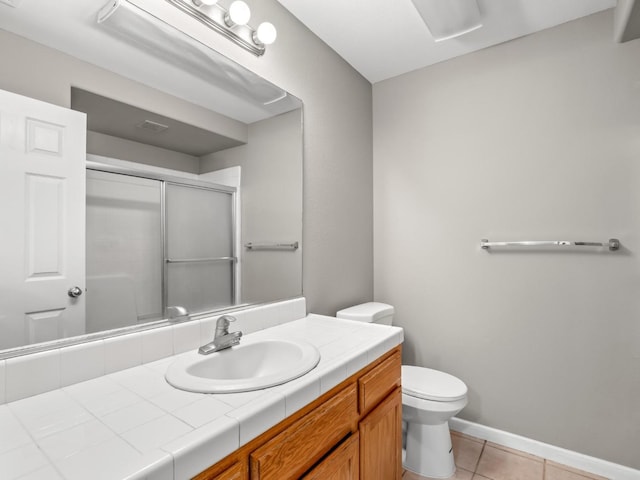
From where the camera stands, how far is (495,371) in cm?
201

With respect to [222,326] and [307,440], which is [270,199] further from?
[307,440]

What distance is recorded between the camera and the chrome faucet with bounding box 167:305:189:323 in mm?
1198

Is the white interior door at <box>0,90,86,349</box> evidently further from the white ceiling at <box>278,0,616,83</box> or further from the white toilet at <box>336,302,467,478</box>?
the white toilet at <box>336,302,467,478</box>

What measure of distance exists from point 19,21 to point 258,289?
3.82ft

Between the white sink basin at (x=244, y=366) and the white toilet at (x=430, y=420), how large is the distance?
0.84 m

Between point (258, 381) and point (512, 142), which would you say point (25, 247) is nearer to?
point (258, 381)

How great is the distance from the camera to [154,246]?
116 centimetres

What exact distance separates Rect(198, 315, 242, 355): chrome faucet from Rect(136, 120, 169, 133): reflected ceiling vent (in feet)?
2.31

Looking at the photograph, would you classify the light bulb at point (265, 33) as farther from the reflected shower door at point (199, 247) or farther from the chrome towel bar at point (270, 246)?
the chrome towel bar at point (270, 246)

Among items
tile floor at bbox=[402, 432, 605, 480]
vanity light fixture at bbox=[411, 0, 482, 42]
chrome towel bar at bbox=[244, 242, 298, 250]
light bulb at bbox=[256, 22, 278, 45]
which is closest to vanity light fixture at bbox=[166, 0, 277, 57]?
light bulb at bbox=[256, 22, 278, 45]

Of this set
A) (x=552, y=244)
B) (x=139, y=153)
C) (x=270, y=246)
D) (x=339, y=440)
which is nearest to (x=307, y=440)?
(x=339, y=440)

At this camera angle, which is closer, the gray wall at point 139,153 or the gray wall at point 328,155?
the gray wall at point 139,153

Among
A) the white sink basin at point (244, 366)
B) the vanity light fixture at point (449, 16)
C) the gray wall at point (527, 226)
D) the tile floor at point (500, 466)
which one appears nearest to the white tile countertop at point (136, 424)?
the white sink basin at point (244, 366)

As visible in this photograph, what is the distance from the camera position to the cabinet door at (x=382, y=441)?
1.20 m
